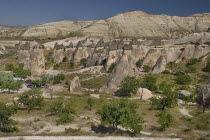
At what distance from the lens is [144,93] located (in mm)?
37219

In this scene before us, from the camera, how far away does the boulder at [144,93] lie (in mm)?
36750

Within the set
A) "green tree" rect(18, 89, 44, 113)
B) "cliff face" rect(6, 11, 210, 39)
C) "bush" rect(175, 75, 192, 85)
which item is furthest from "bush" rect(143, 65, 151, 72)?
"cliff face" rect(6, 11, 210, 39)

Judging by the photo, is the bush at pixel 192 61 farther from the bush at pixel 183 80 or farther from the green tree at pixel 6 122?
the green tree at pixel 6 122

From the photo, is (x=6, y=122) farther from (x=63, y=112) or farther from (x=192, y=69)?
(x=192, y=69)

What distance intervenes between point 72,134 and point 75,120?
13.6 ft

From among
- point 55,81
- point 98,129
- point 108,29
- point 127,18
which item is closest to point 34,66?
point 55,81

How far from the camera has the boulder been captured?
36.8 meters

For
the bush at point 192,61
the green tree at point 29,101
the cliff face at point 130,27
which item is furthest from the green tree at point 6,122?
the cliff face at point 130,27

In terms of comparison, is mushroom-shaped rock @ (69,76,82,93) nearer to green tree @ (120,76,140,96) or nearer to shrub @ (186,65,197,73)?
green tree @ (120,76,140,96)

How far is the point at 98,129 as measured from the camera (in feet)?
73.2

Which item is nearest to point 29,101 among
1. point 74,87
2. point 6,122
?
point 6,122

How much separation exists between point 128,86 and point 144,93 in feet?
9.54

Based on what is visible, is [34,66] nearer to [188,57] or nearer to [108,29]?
[188,57]

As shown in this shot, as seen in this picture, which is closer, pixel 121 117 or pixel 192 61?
pixel 121 117
